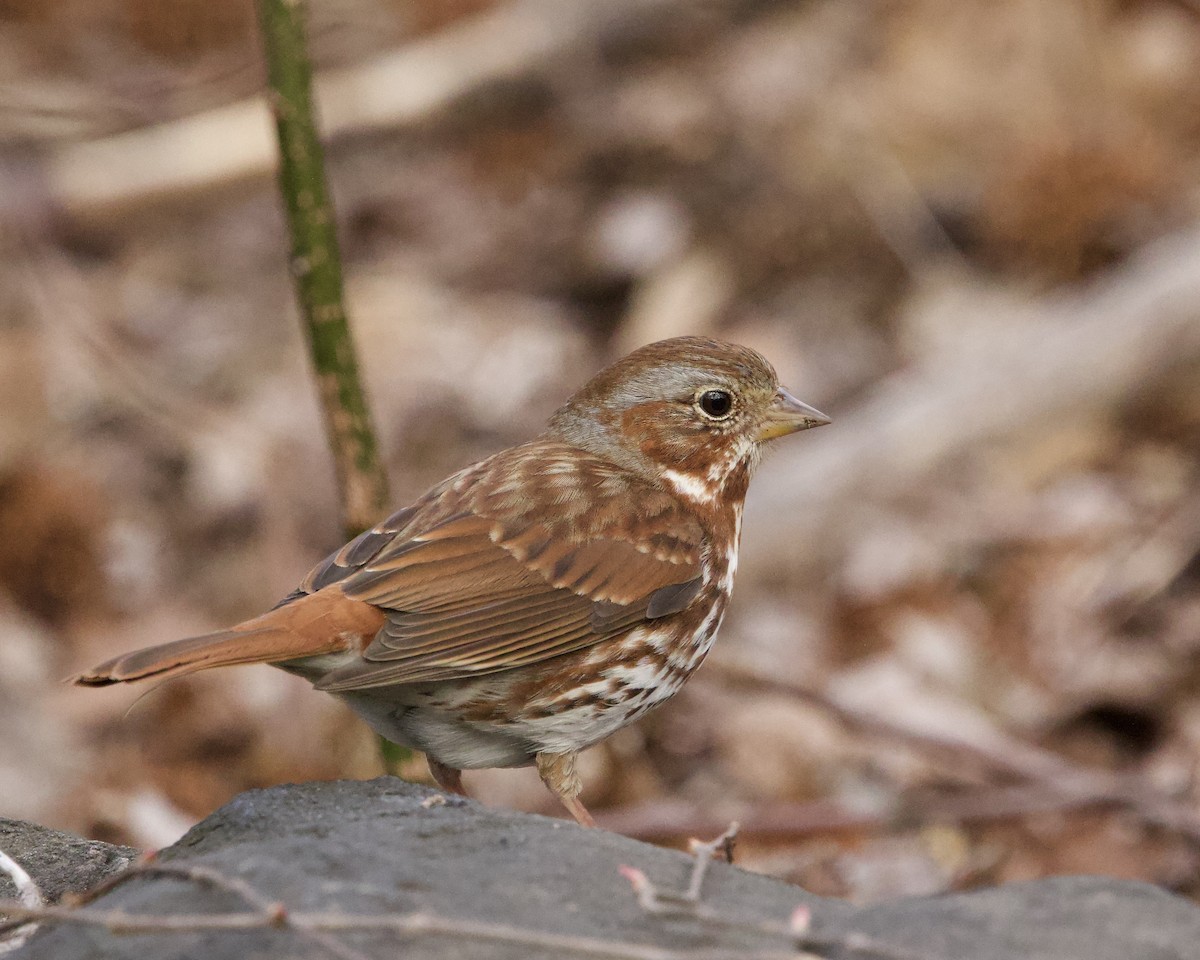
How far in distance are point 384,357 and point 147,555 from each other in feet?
4.58

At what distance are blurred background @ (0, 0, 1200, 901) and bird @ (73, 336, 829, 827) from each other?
4.90 ft

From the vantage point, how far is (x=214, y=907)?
2.29 meters

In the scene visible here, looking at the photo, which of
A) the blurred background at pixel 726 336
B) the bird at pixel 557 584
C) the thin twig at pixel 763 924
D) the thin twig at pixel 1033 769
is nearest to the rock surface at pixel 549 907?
the thin twig at pixel 763 924

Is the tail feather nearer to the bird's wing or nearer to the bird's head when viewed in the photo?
the bird's wing

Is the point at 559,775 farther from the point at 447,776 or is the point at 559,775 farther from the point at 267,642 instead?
the point at 267,642

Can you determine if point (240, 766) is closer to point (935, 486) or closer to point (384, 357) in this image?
point (384, 357)

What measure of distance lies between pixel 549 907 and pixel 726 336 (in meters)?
5.43

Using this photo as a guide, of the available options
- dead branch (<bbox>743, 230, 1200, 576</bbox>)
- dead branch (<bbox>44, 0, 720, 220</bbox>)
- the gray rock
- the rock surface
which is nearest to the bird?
the gray rock

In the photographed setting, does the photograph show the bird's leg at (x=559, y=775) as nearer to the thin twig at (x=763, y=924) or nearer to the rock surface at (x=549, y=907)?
the rock surface at (x=549, y=907)

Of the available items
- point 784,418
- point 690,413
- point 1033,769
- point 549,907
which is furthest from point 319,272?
point 1033,769

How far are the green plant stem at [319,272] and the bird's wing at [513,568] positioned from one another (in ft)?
1.58

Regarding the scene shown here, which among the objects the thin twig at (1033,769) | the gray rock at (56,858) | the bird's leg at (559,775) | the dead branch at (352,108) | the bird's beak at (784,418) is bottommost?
the gray rock at (56,858)

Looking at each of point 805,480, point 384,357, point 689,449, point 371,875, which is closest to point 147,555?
point 384,357

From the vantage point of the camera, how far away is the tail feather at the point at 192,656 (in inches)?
111
